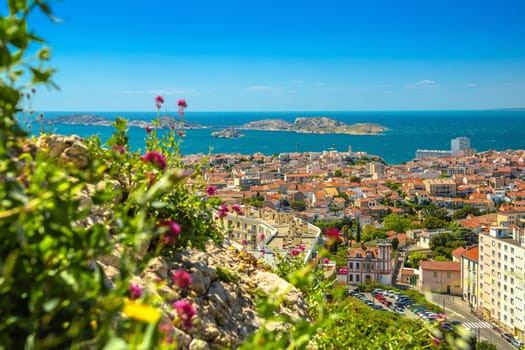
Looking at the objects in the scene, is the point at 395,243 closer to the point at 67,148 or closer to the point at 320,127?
the point at 67,148

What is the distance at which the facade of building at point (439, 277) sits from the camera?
24141mm

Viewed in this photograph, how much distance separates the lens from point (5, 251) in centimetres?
106

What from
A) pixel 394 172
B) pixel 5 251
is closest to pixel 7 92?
pixel 5 251

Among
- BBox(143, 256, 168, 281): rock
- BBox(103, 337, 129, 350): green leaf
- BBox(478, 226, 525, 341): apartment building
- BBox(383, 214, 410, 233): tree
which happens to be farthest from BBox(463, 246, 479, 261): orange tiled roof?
BBox(103, 337, 129, 350): green leaf

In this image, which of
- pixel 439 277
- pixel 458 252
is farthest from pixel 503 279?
pixel 458 252

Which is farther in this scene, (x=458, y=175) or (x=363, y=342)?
(x=458, y=175)

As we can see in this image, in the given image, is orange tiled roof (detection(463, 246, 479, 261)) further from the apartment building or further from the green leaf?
the green leaf

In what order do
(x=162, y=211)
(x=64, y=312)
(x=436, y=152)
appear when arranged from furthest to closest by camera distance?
(x=436, y=152)
(x=162, y=211)
(x=64, y=312)

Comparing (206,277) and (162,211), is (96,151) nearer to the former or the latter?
(162,211)

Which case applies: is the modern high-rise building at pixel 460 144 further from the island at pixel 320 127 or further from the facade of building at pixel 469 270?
the facade of building at pixel 469 270

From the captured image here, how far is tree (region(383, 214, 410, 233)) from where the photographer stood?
35344mm

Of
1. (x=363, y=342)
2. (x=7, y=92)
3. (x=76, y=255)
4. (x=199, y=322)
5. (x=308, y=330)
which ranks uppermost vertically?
(x=7, y=92)

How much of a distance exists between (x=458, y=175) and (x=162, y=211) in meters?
58.2

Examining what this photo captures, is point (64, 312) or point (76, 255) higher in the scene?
point (76, 255)
